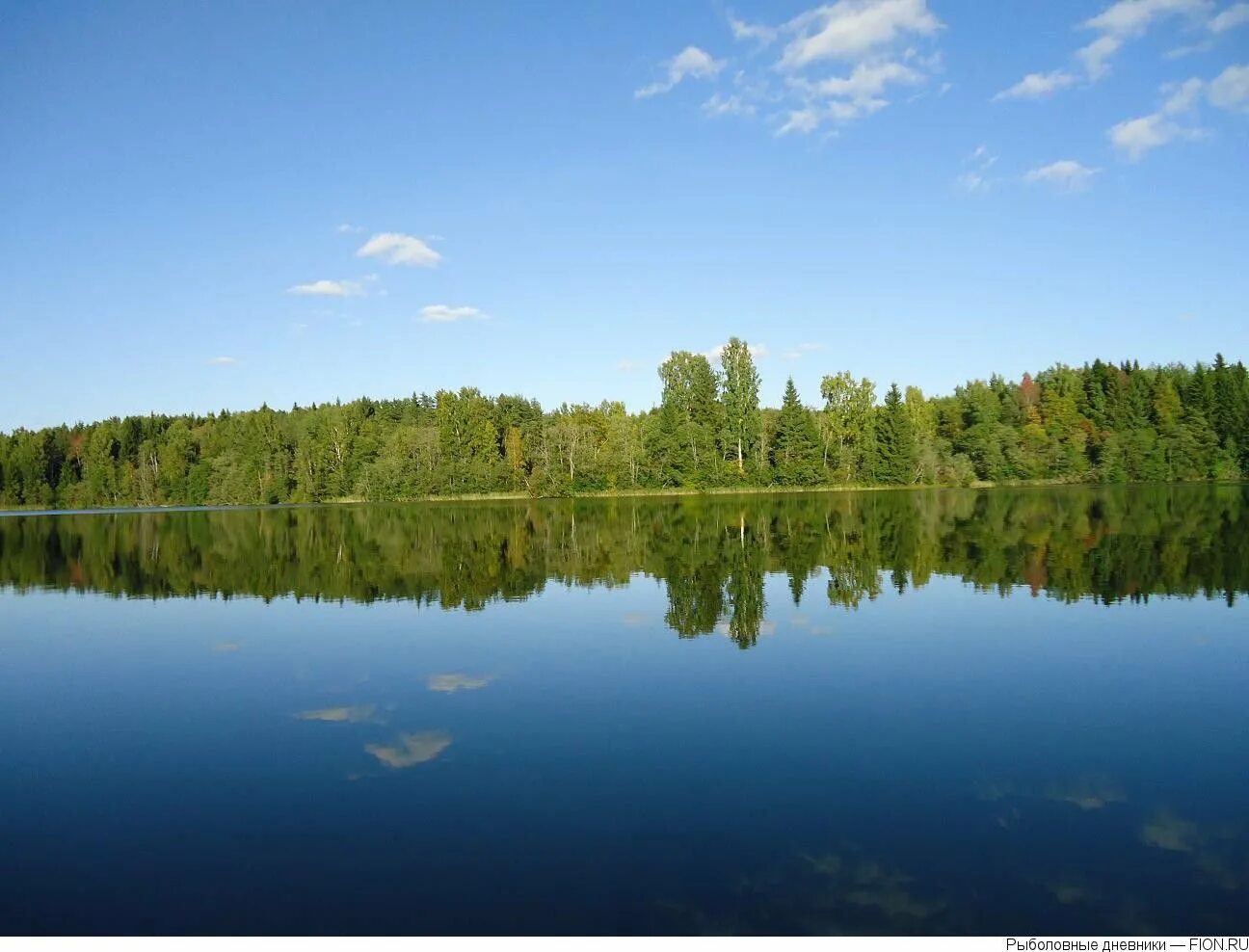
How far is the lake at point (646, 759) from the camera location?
6762 mm

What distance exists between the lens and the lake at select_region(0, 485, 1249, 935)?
676 cm

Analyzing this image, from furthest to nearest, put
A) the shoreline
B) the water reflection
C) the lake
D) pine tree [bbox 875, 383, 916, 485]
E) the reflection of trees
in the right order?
pine tree [bbox 875, 383, 916, 485]
the shoreline
the reflection of trees
the water reflection
the lake

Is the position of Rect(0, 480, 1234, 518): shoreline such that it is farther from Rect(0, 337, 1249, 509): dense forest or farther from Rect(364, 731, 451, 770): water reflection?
Rect(364, 731, 451, 770): water reflection

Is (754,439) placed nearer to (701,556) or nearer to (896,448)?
(896,448)

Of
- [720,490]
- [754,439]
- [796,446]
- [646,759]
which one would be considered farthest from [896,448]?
[646,759]

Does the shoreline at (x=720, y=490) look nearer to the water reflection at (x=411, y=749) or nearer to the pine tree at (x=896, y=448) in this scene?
the pine tree at (x=896, y=448)

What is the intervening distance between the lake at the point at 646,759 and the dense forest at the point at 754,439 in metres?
77.9

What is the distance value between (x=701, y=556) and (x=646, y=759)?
71.1 ft

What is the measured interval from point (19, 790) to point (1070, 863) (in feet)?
39.0

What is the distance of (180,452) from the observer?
420 feet

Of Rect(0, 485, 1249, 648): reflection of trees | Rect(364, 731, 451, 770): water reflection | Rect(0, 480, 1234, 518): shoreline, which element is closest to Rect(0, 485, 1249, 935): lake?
Rect(364, 731, 451, 770): water reflection

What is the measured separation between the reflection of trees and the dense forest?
4369 cm

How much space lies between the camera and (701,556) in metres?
31.5

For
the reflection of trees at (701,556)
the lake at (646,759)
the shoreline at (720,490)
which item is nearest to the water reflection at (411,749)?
the lake at (646,759)
